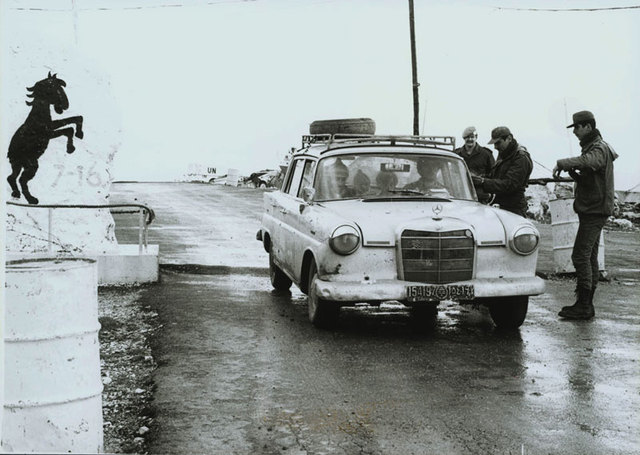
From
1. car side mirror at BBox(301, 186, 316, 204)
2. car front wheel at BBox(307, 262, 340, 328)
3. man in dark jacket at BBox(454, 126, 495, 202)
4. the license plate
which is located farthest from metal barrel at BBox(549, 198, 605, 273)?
car front wheel at BBox(307, 262, 340, 328)

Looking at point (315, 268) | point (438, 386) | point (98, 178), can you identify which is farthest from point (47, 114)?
point (438, 386)

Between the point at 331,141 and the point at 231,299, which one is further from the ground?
the point at 331,141

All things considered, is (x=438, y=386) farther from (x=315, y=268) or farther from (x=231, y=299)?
(x=231, y=299)

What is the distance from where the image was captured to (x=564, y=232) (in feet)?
38.8

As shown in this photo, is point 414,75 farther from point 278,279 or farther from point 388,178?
point 388,178

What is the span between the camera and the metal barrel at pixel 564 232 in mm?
11719

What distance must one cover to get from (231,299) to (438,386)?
4011 millimetres

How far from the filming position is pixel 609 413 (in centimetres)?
541

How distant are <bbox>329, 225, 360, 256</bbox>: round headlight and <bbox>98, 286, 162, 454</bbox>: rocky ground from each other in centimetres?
175

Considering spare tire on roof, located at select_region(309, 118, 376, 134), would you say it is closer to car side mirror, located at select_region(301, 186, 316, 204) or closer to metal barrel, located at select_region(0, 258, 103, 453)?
car side mirror, located at select_region(301, 186, 316, 204)

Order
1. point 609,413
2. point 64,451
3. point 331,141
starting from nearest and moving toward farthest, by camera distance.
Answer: point 64,451 < point 609,413 < point 331,141

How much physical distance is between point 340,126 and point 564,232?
16.4ft

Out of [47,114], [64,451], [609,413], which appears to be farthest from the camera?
[47,114]

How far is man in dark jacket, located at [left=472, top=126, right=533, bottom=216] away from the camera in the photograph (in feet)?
30.4
